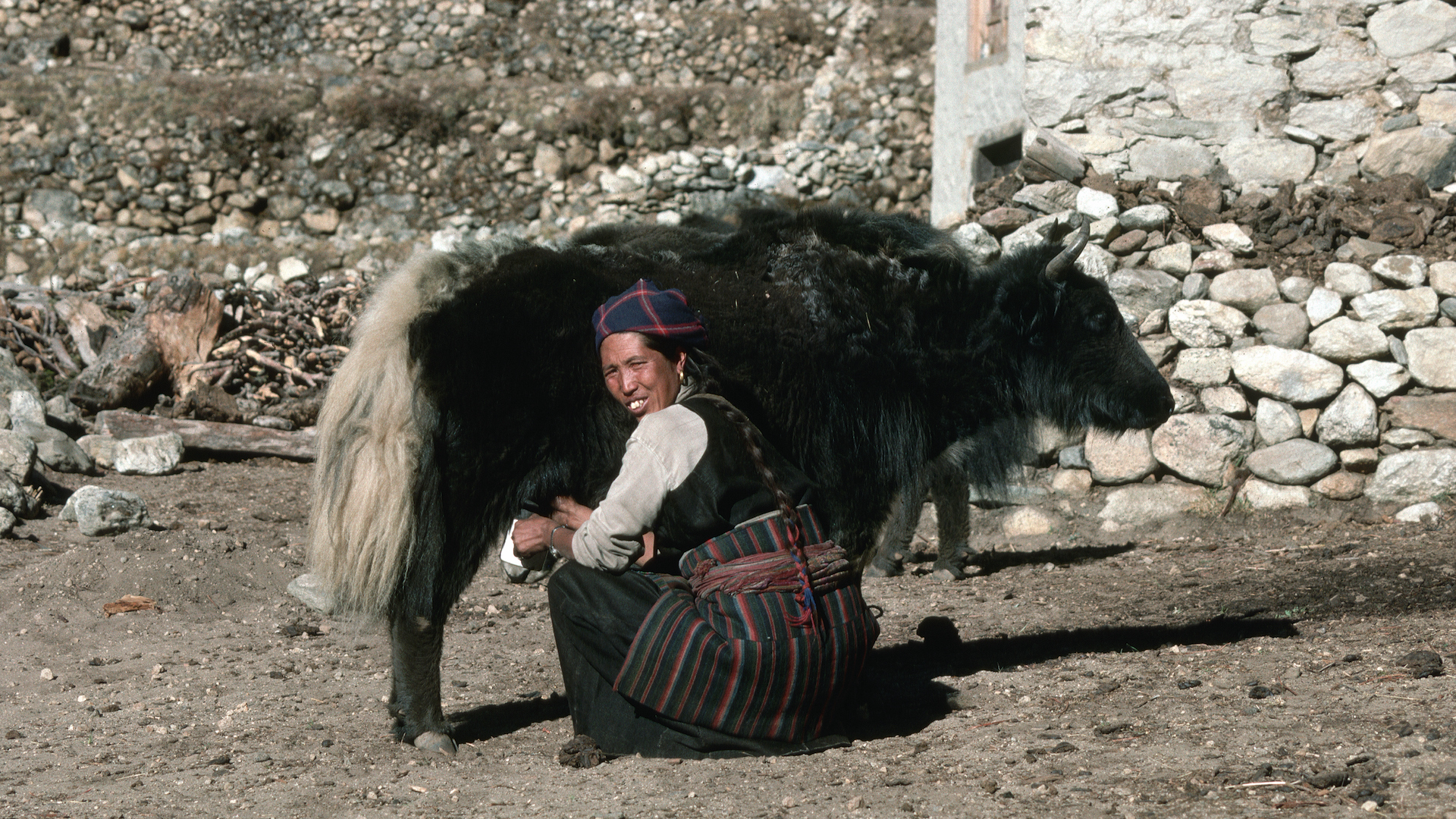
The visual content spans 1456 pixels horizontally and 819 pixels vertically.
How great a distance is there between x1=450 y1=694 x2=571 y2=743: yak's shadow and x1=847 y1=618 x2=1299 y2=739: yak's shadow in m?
0.95

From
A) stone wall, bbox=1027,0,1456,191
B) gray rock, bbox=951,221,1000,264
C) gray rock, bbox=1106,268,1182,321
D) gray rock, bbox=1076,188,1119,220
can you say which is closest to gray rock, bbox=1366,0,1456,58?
stone wall, bbox=1027,0,1456,191

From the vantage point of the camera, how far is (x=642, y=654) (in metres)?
2.61

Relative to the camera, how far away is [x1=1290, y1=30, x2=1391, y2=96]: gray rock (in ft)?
21.4

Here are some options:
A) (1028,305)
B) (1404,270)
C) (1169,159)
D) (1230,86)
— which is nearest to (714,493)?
(1028,305)

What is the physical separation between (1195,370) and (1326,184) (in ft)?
4.89

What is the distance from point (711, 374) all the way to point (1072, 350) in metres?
1.60

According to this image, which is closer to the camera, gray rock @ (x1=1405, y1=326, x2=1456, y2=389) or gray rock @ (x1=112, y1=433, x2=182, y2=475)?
gray rock @ (x1=1405, y1=326, x2=1456, y2=389)

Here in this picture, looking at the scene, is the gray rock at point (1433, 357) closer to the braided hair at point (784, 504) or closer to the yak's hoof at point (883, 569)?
the yak's hoof at point (883, 569)

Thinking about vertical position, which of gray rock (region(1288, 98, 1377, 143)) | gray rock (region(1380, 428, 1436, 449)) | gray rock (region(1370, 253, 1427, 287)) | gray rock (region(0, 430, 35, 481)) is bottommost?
gray rock (region(1380, 428, 1436, 449))

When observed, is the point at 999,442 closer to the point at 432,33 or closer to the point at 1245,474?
the point at 1245,474

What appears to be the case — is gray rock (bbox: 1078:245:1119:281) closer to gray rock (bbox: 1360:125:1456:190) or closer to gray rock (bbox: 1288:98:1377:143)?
gray rock (bbox: 1288:98:1377:143)

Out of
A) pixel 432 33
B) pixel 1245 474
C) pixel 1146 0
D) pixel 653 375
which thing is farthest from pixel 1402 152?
pixel 432 33

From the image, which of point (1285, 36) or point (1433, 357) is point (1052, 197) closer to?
point (1285, 36)

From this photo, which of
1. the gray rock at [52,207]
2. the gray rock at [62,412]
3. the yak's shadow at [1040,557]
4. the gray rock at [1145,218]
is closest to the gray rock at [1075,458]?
the yak's shadow at [1040,557]
